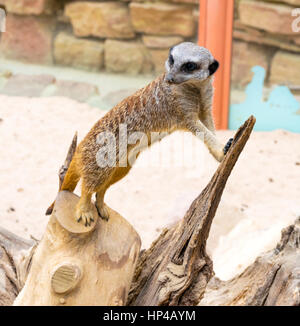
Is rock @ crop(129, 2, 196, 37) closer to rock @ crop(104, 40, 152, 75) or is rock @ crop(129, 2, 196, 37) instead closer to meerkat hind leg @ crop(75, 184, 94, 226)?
rock @ crop(104, 40, 152, 75)

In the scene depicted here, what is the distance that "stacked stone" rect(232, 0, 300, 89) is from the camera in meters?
3.48

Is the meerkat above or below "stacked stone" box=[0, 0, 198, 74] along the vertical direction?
above

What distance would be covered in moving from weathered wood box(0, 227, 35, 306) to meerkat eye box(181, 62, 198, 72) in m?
0.94

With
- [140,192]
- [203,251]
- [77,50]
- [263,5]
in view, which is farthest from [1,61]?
[203,251]

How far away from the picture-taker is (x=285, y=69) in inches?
142

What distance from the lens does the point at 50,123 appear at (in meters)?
3.62

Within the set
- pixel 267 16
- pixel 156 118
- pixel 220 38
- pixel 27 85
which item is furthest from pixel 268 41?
pixel 156 118

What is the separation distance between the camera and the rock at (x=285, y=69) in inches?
140

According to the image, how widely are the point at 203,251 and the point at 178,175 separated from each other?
172 centimetres

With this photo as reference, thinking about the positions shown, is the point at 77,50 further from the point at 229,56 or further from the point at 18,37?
the point at 229,56

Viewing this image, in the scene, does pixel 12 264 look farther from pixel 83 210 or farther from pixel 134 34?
pixel 134 34

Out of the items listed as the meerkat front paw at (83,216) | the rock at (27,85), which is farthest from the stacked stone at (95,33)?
the meerkat front paw at (83,216)

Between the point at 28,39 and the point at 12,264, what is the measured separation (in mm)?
2538

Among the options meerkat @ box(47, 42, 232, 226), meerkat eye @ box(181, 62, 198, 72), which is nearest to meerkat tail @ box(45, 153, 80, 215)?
meerkat @ box(47, 42, 232, 226)
